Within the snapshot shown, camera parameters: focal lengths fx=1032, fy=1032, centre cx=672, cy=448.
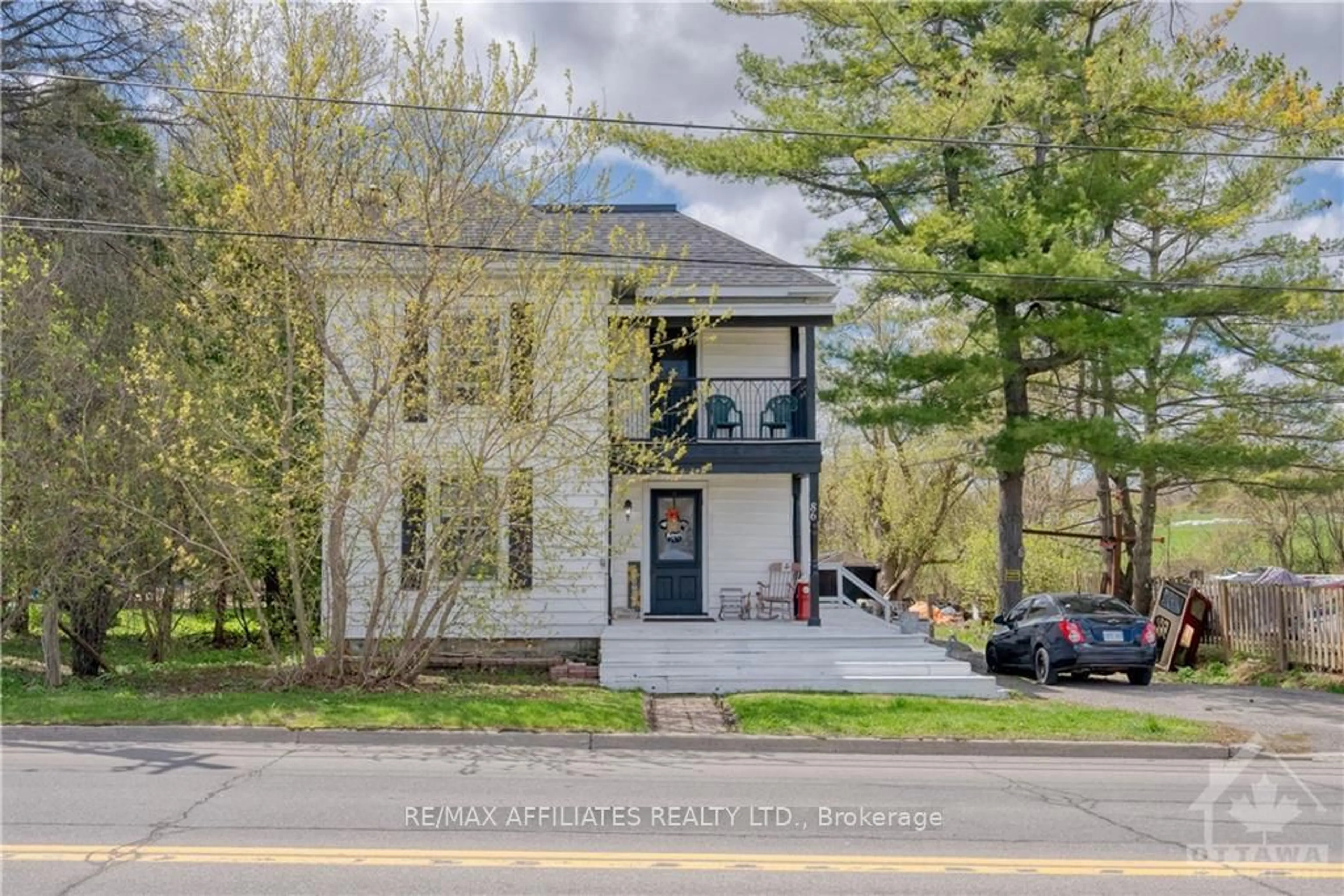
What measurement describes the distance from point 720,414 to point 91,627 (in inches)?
401

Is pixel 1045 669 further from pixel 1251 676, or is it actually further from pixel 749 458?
pixel 749 458

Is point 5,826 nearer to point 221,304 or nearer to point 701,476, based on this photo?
point 221,304

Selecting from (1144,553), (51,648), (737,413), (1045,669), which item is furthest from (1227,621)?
(51,648)

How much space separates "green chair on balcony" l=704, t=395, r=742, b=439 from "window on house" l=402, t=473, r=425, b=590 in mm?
5798

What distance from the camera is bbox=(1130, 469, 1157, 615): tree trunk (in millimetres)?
23422

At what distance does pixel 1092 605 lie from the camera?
1616cm

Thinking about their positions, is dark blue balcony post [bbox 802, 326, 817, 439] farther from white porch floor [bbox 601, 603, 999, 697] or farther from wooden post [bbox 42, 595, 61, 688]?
wooden post [bbox 42, 595, 61, 688]

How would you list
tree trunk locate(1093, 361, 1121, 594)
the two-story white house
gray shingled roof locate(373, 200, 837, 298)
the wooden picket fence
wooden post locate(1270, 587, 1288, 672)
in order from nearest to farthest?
gray shingled roof locate(373, 200, 837, 298) < the two-story white house < the wooden picket fence < wooden post locate(1270, 587, 1288, 672) < tree trunk locate(1093, 361, 1121, 594)

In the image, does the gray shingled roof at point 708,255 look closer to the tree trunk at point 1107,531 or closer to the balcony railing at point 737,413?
the balcony railing at point 737,413

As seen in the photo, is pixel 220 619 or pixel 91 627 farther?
pixel 220 619

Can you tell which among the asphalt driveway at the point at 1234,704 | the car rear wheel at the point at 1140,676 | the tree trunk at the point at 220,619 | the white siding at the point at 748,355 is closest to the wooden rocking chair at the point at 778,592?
the white siding at the point at 748,355

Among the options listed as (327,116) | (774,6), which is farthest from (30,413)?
(774,6)

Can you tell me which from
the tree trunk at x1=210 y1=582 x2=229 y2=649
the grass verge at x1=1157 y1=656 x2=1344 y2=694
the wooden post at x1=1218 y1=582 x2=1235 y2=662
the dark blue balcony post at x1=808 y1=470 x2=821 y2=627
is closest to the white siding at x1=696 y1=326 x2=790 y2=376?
the dark blue balcony post at x1=808 y1=470 x2=821 y2=627

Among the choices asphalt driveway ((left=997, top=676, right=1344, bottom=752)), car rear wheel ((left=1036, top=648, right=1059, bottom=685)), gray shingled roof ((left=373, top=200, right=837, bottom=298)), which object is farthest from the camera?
car rear wheel ((left=1036, top=648, right=1059, bottom=685))
